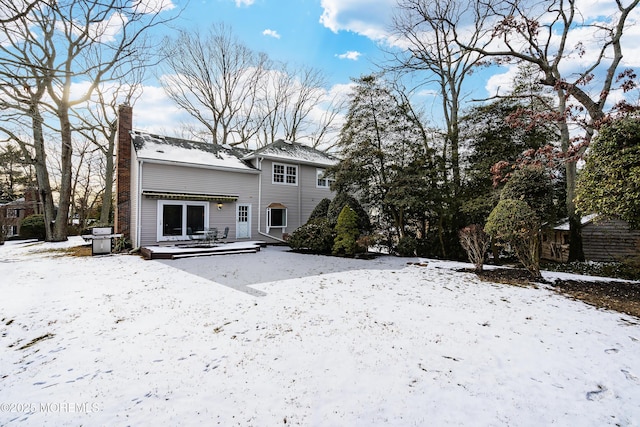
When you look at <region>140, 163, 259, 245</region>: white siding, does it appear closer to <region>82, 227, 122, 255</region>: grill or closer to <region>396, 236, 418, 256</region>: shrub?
<region>82, 227, 122, 255</region>: grill

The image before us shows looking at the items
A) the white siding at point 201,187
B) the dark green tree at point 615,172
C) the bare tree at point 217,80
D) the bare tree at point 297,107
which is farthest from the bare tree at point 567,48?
the bare tree at point 217,80

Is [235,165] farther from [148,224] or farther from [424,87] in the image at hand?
[424,87]

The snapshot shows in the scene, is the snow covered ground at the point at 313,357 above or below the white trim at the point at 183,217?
below

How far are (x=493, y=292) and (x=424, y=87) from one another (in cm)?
1094

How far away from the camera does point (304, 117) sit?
26594mm

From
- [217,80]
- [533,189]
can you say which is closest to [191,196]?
[533,189]

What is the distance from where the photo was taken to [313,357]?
336 cm

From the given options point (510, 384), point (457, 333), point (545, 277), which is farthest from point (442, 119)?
point (510, 384)

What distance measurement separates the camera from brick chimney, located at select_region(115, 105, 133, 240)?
1293cm

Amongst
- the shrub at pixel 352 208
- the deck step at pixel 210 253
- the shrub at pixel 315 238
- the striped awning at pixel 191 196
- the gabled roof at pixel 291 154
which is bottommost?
the deck step at pixel 210 253

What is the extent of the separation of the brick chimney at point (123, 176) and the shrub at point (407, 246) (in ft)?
39.6

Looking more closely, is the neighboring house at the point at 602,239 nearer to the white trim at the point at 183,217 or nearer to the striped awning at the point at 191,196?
the striped awning at the point at 191,196

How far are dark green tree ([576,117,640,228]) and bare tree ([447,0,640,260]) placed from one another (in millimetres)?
3928

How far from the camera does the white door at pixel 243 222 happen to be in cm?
1507
